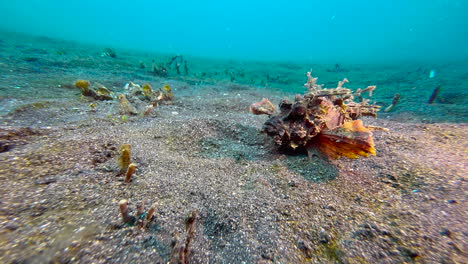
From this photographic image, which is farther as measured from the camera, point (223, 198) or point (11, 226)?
point (223, 198)

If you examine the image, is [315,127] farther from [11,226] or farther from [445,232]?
[11,226]

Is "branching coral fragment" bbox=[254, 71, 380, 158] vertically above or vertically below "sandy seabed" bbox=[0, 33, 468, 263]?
above

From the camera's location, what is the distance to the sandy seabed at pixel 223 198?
1426mm

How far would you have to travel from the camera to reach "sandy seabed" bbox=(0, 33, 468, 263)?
4.68 feet

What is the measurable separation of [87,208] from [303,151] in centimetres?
259

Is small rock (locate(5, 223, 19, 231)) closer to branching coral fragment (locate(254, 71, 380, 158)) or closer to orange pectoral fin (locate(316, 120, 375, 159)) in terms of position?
branching coral fragment (locate(254, 71, 380, 158))

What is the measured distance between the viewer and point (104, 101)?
5.44 meters

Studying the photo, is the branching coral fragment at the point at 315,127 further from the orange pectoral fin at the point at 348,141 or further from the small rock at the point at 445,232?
the small rock at the point at 445,232

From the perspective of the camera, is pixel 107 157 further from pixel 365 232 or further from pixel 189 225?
pixel 365 232

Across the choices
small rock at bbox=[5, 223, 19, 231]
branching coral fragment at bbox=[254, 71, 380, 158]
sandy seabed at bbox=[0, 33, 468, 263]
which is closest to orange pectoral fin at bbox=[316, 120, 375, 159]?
branching coral fragment at bbox=[254, 71, 380, 158]

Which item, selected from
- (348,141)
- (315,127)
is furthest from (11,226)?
(348,141)

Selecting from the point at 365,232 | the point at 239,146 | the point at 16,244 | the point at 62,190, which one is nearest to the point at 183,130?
the point at 239,146

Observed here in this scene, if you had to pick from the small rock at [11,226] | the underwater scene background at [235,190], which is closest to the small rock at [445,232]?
the underwater scene background at [235,190]

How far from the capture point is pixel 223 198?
2035mm
